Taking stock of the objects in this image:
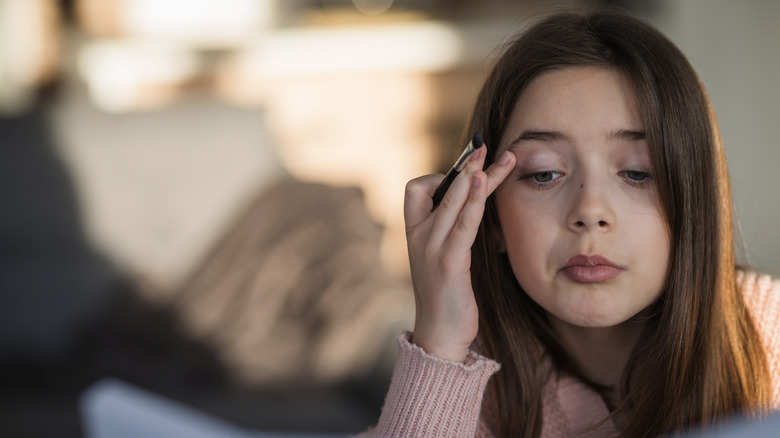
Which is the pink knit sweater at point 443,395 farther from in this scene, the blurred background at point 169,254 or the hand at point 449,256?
the blurred background at point 169,254

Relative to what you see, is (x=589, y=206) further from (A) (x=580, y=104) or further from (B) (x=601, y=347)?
(B) (x=601, y=347)

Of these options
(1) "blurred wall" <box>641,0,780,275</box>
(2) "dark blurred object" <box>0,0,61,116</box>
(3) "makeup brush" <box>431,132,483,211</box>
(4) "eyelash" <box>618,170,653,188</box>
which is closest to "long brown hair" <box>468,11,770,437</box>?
(4) "eyelash" <box>618,170,653,188</box>

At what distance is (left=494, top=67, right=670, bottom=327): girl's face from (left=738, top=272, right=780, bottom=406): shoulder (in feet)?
0.50

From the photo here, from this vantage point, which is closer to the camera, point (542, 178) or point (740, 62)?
point (542, 178)

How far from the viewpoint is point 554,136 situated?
781mm

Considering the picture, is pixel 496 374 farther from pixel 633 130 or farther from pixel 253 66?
pixel 253 66

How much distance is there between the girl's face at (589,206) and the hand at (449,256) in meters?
0.05

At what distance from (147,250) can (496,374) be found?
151 cm

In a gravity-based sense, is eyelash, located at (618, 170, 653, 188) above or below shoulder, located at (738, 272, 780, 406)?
above

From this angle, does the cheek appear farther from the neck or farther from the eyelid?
the neck

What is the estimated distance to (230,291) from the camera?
6.73ft

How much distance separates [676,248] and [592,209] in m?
0.11

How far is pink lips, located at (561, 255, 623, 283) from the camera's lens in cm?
75

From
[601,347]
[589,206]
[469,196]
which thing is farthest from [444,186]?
[601,347]
